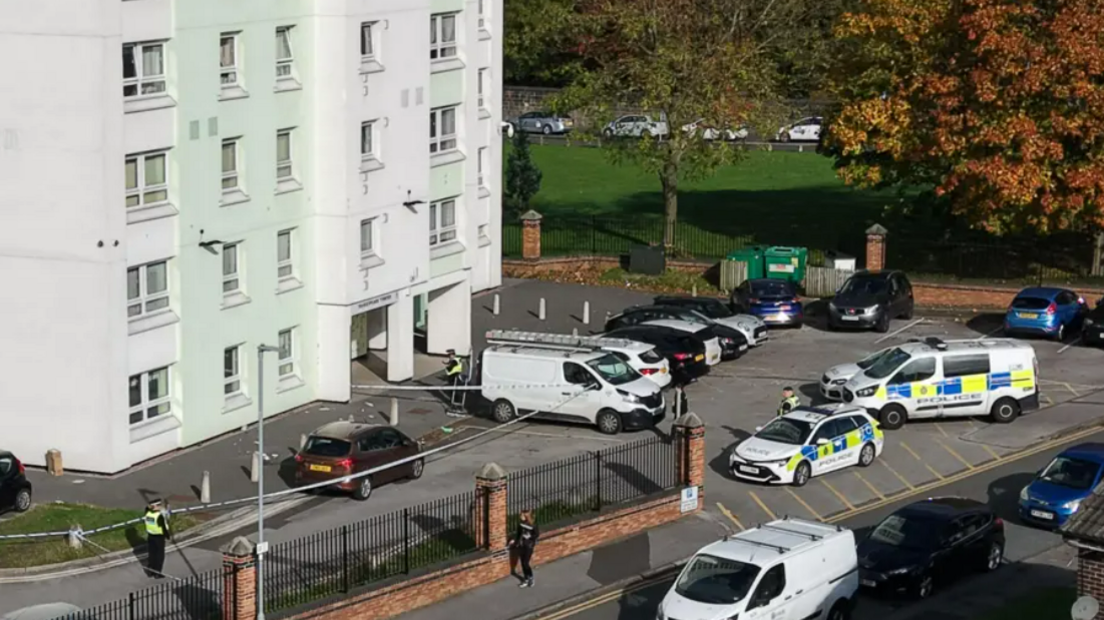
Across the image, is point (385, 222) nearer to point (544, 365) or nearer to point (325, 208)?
point (325, 208)

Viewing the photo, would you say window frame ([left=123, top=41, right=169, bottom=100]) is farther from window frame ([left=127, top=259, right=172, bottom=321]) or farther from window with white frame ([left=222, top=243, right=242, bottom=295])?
window with white frame ([left=222, top=243, right=242, bottom=295])

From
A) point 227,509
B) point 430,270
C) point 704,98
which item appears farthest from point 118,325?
point 704,98

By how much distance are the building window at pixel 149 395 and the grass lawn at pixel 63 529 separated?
3.83 meters

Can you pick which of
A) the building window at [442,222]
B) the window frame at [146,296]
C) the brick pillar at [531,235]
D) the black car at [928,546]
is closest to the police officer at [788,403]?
the black car at [928,546]

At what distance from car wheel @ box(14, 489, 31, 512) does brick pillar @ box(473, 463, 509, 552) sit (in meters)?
10.1

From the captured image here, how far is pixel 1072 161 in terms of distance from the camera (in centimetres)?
6075

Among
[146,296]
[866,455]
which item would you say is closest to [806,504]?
[866,455]

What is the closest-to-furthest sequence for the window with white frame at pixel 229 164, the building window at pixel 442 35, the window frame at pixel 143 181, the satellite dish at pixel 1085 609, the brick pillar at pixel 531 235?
the satellite dish at pixel 1085 609
the window frame at pixel 143 181
the window with white frame at pixel 229 164
the building window at pixel 442 35
the brick pillar at pixel 531 235

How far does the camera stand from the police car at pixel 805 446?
45531mm

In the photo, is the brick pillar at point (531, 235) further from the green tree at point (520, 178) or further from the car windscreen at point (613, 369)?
the car windscreen at point (613, 369)

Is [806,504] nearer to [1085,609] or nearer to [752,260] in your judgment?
[1085,609]

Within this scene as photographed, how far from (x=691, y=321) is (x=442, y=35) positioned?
11342mm

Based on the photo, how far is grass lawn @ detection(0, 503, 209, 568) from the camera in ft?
132

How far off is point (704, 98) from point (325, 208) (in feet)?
65.0
